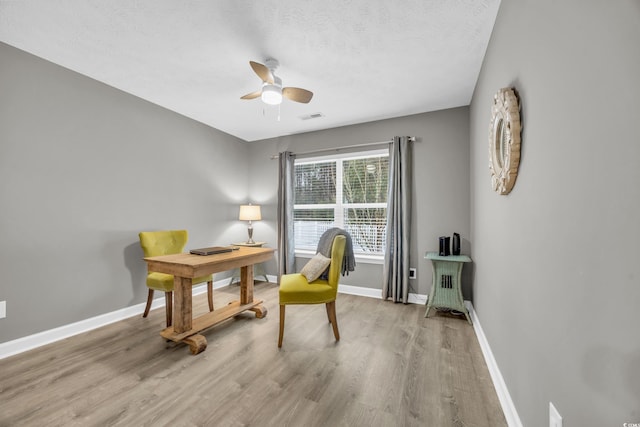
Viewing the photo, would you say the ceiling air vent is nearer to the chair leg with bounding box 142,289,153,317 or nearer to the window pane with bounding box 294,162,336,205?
the window pane with bounding box 294,162,336,205

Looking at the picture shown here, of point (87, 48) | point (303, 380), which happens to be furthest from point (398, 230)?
point (87, 48)

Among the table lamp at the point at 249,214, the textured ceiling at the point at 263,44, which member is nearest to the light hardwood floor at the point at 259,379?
the table lamp at the point at 249,214

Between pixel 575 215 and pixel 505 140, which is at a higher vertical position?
pixel 505 140

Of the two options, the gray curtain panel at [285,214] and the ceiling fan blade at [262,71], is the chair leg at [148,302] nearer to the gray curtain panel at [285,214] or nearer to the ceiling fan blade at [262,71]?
the gray curtain panel at [285,214]

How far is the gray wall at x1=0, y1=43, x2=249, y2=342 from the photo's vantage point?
2.23m

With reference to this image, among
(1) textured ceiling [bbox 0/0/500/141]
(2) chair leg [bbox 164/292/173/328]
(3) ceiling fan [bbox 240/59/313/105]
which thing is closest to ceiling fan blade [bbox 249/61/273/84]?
(3) ceiling fan [bbox 240/59/313/105]

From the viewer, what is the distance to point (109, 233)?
285cm

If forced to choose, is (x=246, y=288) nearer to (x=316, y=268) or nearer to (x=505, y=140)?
(x=316, y=268)

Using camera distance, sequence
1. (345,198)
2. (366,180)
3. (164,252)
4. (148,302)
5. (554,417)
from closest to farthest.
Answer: (554,417), (148,302), (164,252), (366,180), (345,198)

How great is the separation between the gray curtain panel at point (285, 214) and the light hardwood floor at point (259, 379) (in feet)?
5.14

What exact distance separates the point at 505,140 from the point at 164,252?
134 inches

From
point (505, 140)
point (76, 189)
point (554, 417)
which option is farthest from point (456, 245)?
point (76, 189)

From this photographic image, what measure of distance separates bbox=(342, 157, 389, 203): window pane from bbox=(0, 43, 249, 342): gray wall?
2330 millimetres

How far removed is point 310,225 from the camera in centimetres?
443
